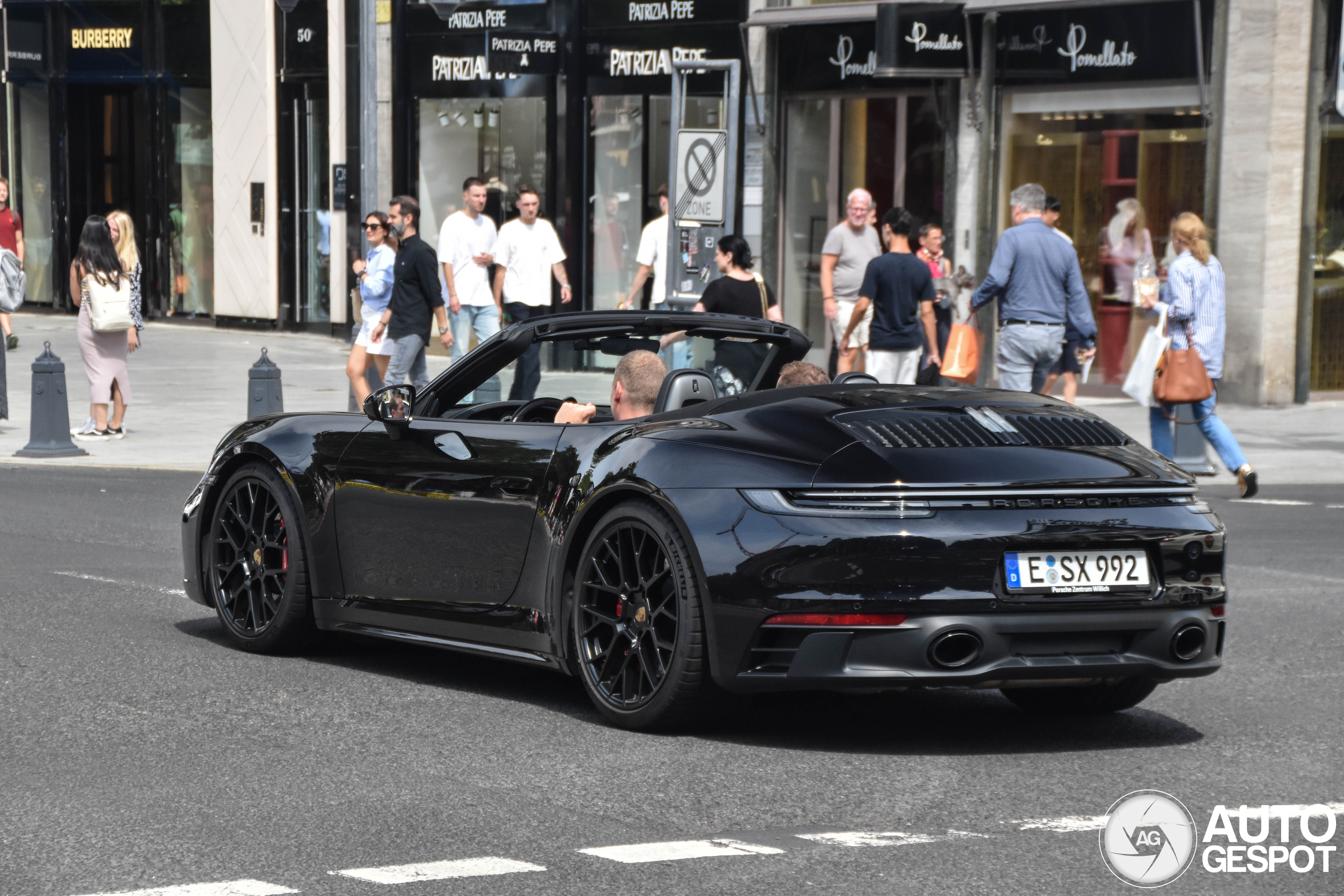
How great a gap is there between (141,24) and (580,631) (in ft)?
90.5

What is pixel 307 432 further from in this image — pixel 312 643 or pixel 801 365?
pixel 801 365

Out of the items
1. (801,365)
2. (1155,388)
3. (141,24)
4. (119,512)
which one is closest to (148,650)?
(801,365)

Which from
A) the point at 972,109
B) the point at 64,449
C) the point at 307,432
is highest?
Result: the point at 972,109

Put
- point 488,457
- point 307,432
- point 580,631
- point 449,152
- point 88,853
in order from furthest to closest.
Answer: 1. point 449,152
2. point 307,432
3. point 488,457
4. point 580,631
5. point 88,853

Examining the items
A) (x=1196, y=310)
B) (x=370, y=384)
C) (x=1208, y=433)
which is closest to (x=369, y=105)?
(x=370, y=384)

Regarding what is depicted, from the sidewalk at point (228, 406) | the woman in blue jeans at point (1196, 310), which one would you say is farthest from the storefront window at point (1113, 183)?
the woman in blue jeans at point (1196, 310)

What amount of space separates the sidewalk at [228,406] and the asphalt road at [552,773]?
1.44 metres

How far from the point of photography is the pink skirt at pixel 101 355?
16.3 meters

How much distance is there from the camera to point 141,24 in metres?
31.8

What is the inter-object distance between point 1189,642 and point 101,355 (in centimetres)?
1198

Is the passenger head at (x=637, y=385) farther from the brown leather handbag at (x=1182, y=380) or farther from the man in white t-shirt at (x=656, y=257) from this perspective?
the man in white t-shirt at (x=656, y=257)

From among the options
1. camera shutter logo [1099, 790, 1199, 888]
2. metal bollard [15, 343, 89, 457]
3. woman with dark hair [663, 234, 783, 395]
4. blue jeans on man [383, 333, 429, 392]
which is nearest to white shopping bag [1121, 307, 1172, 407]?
woman with dark hair [663, 234, 783, 395]

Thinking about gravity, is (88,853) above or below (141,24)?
below

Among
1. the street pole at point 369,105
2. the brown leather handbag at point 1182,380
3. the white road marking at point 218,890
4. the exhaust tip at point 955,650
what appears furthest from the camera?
the street pole at point 369,105
